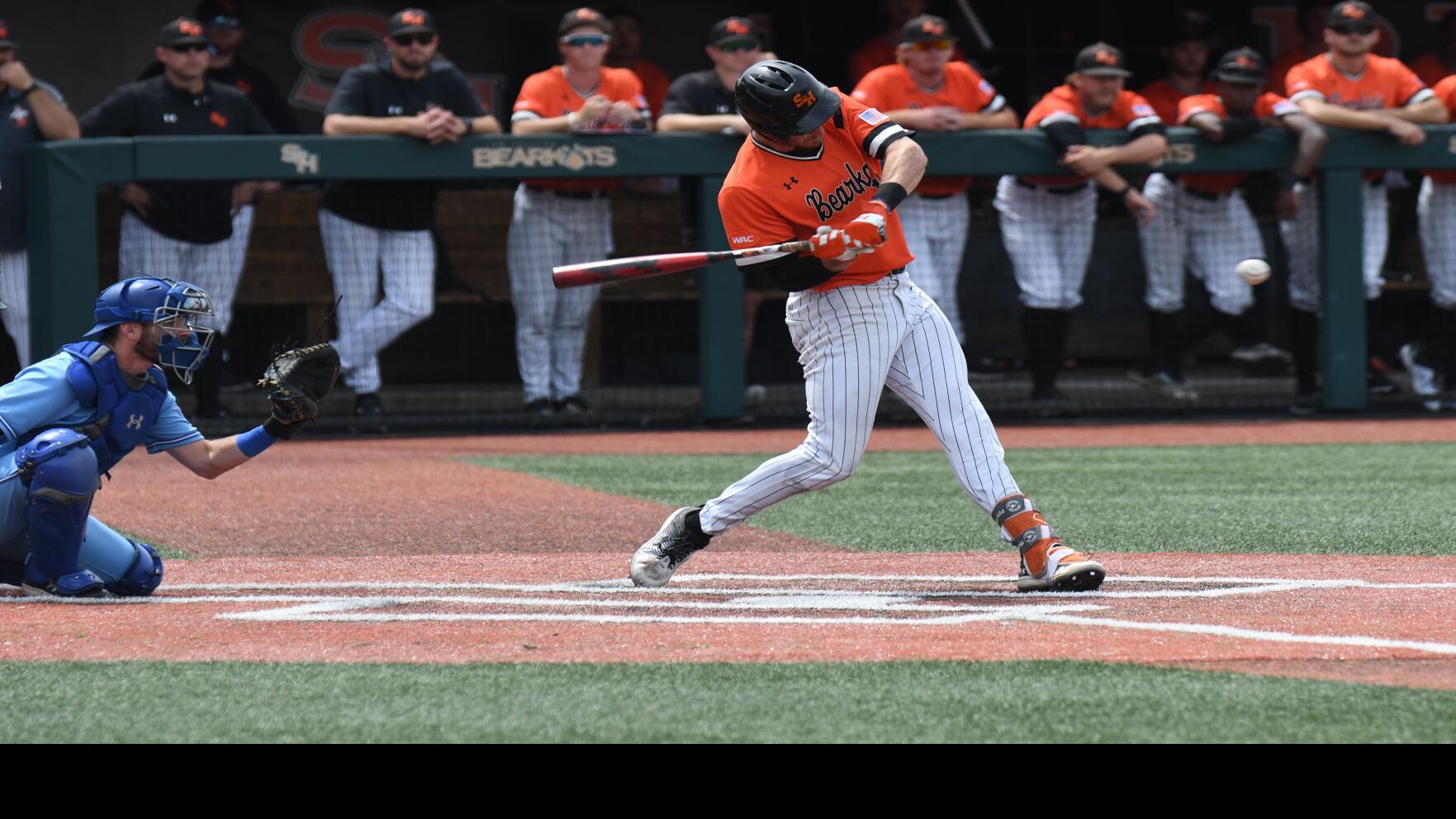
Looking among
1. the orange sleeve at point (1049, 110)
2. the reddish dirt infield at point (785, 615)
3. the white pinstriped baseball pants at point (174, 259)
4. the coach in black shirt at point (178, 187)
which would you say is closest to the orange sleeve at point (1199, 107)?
the orange sleeve at point (1049, 110)

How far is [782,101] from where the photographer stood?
4547mm

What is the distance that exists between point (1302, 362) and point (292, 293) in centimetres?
568

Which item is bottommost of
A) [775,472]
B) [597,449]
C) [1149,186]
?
[597,449]

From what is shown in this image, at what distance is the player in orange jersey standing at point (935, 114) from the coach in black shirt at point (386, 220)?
213 centimetres

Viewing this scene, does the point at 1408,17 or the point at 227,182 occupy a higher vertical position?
the point at 1408,17

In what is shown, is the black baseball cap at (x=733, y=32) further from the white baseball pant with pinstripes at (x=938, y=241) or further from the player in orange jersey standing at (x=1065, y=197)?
the player in orange jersey standing at (x=1065, y=197)

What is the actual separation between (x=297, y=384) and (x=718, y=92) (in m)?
5.08

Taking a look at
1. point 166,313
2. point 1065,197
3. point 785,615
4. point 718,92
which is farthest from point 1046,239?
point 166,313

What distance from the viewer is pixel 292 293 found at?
1023 cm

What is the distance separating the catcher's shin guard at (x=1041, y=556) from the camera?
462cm

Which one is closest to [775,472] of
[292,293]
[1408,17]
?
[292,293]

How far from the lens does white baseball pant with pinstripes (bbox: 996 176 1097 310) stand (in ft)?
31.7

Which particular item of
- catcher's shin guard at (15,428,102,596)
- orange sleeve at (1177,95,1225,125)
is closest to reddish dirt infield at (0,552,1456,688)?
catcher's shin guard at (15,428,102,596)
